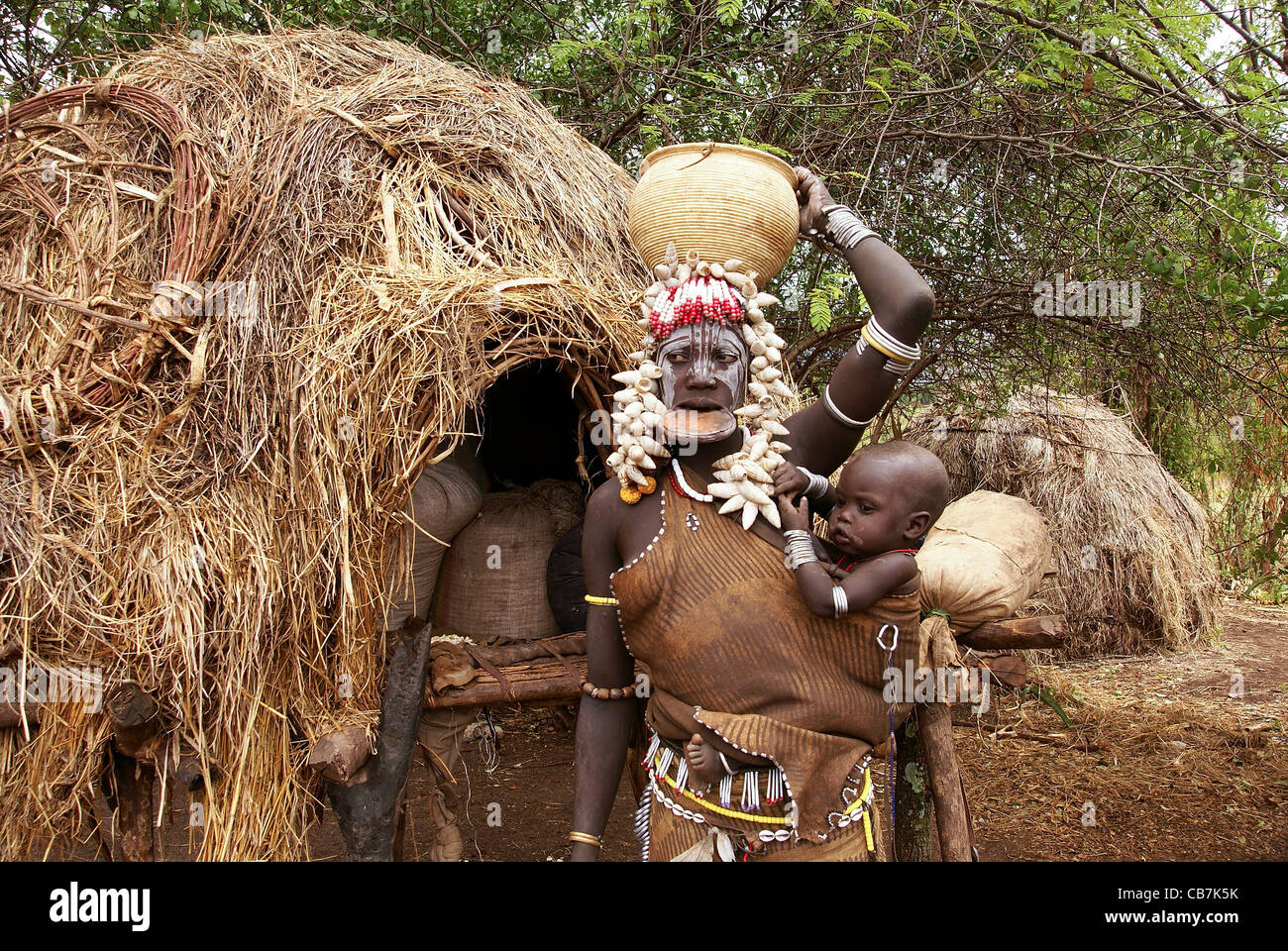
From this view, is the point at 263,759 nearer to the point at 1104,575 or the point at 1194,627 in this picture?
the point at 1104,575

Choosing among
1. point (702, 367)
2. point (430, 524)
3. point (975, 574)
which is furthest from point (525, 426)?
point (975, 574)

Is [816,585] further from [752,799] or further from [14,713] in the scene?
[14,713]

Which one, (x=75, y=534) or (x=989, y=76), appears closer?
(x=75, y=534)


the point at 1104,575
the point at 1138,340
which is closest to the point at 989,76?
the point at 1138,340

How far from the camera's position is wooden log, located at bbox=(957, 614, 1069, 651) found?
2928 mm

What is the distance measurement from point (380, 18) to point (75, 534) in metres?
3.52

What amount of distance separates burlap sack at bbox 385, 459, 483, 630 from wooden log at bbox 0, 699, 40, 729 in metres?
0.99

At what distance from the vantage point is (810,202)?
267 centimetres

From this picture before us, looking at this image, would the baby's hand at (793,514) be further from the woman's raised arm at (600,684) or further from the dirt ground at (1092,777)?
the dirt ground at (1092,777)

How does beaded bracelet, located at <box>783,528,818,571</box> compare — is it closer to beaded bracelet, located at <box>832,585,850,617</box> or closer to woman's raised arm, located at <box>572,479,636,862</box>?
beaded bracelet, located at <box>832,585,850,617</box>

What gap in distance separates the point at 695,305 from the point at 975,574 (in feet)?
4.17

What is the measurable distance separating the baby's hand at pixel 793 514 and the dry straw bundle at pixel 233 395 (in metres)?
0.84

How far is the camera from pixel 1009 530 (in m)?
3.19

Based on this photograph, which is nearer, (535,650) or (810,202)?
(810,202)
